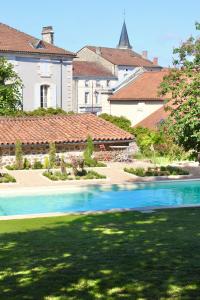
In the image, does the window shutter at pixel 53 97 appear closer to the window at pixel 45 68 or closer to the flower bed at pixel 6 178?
the window at pixel 45 68

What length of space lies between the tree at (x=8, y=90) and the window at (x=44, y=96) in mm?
4365

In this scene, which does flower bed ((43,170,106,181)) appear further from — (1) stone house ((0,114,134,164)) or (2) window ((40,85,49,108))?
(2) window ((40,85,49,108))

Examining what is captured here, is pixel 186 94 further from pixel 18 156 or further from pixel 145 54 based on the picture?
pixel 145 54

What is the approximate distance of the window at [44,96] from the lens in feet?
150

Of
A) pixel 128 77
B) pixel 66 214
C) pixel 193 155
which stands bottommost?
pixel 66 214

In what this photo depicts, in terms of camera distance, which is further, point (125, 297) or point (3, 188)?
point (3, 188)

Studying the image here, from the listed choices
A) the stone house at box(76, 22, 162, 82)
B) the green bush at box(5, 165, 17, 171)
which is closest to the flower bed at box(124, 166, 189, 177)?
the green bush at box(5, 165, 17, 171)

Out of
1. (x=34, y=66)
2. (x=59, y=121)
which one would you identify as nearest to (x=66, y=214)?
(x=59, y=121)

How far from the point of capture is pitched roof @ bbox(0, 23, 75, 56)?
43344mm

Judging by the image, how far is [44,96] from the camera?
46000 millimetres

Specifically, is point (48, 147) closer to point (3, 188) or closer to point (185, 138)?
point (3, 188)

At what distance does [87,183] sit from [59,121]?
894 centimetres

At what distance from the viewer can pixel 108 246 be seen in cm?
1023

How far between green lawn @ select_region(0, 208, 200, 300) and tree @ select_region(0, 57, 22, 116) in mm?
22578
